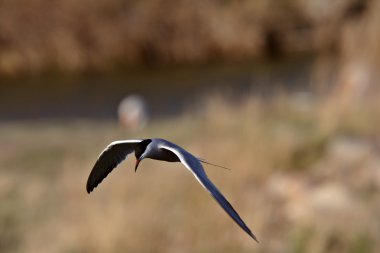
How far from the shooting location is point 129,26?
53.6ft

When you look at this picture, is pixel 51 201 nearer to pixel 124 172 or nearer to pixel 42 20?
pixel 124 172

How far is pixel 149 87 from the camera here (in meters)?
14.4

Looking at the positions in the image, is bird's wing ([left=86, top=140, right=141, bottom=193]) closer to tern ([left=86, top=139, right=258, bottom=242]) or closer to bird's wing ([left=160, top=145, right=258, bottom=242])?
tern ([left=86, top=139, right=258, bottom=242])

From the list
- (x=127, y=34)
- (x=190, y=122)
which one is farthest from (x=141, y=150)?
(x=127, y=34)

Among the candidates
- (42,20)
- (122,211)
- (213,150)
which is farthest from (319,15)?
(122,211)

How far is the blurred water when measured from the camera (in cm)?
1285

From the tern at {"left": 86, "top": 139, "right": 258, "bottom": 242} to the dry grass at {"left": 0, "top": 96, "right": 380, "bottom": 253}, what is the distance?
352 centimetres

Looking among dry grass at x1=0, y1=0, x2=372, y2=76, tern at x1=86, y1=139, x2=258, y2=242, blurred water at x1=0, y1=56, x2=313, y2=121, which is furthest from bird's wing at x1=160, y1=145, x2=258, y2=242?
dry grass at x1=0, y1=0, x2=372, y2=76

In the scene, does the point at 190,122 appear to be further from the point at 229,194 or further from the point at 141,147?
the point at 141,147

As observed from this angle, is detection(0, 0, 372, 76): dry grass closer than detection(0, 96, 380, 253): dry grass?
No

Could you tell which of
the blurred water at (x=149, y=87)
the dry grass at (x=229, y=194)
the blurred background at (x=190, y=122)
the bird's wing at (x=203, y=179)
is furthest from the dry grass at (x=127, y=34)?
the bird's wing at (x=203, y=179)

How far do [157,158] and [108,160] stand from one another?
156 mm

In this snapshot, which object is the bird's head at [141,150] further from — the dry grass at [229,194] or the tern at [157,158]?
the dry grass at [229,194]

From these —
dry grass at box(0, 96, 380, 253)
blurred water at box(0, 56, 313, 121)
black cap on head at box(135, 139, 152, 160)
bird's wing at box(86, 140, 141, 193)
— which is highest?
black cap on head at box(135, 139, 152, 160)
